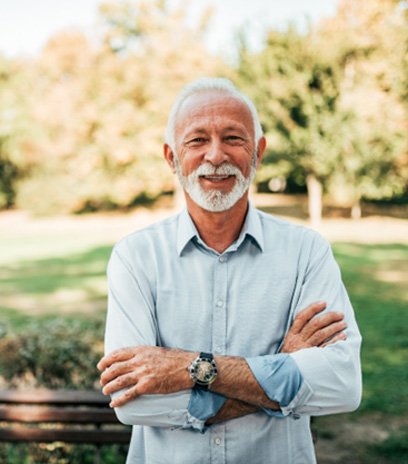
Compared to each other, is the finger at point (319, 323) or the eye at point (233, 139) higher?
the eye at point (233, 139)

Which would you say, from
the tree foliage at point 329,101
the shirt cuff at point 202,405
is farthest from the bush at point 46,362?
the tree foliage at point 329,101

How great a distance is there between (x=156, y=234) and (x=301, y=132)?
18.8 metres

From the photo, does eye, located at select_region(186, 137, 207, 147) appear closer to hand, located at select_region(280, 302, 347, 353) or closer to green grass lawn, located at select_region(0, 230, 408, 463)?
hand, located at select_region(280, 302, 347, 353)

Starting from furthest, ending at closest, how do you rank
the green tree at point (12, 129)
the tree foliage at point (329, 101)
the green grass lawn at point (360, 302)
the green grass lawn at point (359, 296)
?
1. the green tree at point (12, 129)
2. the tree foliage at point (329, 101)
3. the green grass lawn at point (359, 296)
4. the green grass lawn at point (360, 302)

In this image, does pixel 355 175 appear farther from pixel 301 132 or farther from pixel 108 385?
pixel 108 385

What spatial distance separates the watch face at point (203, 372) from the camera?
1.83m

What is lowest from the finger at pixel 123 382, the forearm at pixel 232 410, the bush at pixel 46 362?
the bush at pixel 46 362

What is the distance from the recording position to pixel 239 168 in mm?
2080

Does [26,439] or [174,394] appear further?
[26,439]

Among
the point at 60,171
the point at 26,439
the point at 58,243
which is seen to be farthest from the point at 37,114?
the point at 26,439

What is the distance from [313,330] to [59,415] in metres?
1.72

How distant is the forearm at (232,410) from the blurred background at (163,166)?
2.25m

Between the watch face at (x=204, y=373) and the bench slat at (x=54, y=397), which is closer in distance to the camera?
the watch face at (x=204, y=373)

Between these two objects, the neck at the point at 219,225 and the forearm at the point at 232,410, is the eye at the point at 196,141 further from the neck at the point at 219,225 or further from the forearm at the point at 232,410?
the forearm at the point at 232,410
